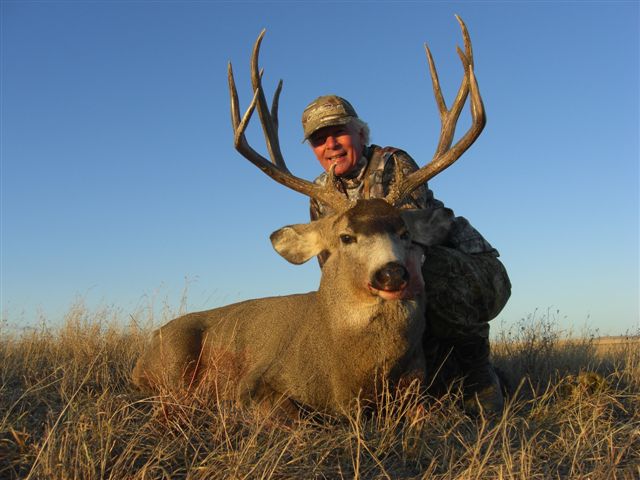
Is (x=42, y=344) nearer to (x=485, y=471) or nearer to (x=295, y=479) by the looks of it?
(x=295, y=479)

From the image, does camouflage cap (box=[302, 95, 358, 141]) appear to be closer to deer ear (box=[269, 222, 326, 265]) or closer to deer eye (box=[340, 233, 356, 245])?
deer ear (box=[269, 222, 326, 265])

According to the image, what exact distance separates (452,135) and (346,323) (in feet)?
5.68

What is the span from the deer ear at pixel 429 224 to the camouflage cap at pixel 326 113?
1.47 m

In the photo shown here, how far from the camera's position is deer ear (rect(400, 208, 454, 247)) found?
4.61m

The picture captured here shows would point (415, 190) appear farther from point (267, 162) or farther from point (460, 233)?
point (267, 162)

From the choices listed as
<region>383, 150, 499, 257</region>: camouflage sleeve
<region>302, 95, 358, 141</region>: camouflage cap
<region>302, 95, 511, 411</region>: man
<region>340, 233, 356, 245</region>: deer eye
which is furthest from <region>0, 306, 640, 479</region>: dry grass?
<region>302, 95, 358, 141</region>: camouflage cap

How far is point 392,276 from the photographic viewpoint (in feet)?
12.3

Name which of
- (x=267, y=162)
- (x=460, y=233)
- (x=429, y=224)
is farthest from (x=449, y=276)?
(x=267, y=162)

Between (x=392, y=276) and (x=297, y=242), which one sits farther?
(x=297, y=242)

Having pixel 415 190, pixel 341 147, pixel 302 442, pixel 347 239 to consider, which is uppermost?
pixel 341 147

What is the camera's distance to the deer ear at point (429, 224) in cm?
461

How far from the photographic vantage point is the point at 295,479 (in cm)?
277

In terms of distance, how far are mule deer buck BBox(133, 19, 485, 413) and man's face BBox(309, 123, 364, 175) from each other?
492 mm

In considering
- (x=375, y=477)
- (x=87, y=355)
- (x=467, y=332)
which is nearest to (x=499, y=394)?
(x=467, y=332)
